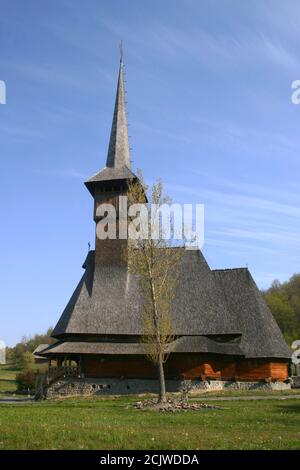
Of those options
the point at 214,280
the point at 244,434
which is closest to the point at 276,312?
the point at 214,280

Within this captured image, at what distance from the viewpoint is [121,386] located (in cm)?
3338

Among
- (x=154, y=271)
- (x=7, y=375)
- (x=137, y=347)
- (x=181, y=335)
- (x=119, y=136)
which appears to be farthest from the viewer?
(x=7, y=375)

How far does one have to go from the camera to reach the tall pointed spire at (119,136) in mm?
41281

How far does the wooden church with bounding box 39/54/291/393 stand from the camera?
108ft

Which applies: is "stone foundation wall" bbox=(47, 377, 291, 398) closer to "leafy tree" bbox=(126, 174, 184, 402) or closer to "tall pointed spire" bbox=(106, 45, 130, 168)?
"leafy tree" bbox=(126, 174, 184, 402)

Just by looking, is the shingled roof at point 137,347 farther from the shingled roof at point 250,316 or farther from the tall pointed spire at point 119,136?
the tall pointed spire at point 119,136

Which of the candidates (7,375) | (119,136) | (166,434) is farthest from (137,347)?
(7,375)

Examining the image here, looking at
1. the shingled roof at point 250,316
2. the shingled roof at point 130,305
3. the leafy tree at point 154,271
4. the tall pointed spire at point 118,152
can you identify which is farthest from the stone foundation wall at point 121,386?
the tall pointed spire at point 118,152

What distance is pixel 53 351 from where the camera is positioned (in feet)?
108

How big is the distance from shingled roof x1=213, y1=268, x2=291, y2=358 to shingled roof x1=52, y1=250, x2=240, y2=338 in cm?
101

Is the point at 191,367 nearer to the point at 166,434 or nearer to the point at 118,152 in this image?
the point at 118,152

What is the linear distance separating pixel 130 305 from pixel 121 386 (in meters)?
5.71

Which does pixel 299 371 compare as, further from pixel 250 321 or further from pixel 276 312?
pixel 276 312
